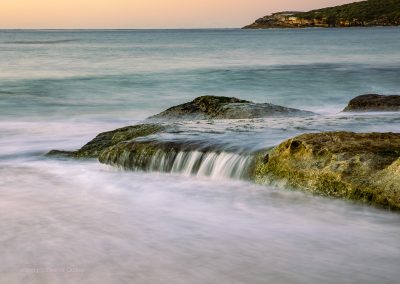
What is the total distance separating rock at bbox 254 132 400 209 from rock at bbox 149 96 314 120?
3752mm

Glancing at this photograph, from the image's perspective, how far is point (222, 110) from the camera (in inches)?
431

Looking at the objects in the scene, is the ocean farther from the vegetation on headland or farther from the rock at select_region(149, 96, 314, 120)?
the rock at select_region(149, 96, 314, 120)

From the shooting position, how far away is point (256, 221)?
19.0ft

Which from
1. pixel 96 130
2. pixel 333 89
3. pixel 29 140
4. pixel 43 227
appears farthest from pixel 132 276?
pixel 333 89

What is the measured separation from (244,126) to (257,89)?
1662 centimetres

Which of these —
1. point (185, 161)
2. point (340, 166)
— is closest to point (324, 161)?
point (340, 166)

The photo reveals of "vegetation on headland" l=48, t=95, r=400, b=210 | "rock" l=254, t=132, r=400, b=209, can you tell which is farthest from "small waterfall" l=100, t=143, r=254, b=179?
"rock" l=254, t=132, r=400, b=209

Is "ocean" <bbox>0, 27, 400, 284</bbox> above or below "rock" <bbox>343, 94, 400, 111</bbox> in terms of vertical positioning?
below

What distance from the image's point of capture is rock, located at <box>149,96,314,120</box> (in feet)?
35.4

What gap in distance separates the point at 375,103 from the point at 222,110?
321cm

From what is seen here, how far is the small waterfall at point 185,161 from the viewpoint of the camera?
23.8 ft

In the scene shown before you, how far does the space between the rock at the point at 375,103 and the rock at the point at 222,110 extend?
145cm

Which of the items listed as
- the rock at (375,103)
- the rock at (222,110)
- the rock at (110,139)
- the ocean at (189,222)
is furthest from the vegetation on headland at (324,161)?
the rock at (375,103)

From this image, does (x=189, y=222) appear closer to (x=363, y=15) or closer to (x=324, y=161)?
(x=324, y=161)
